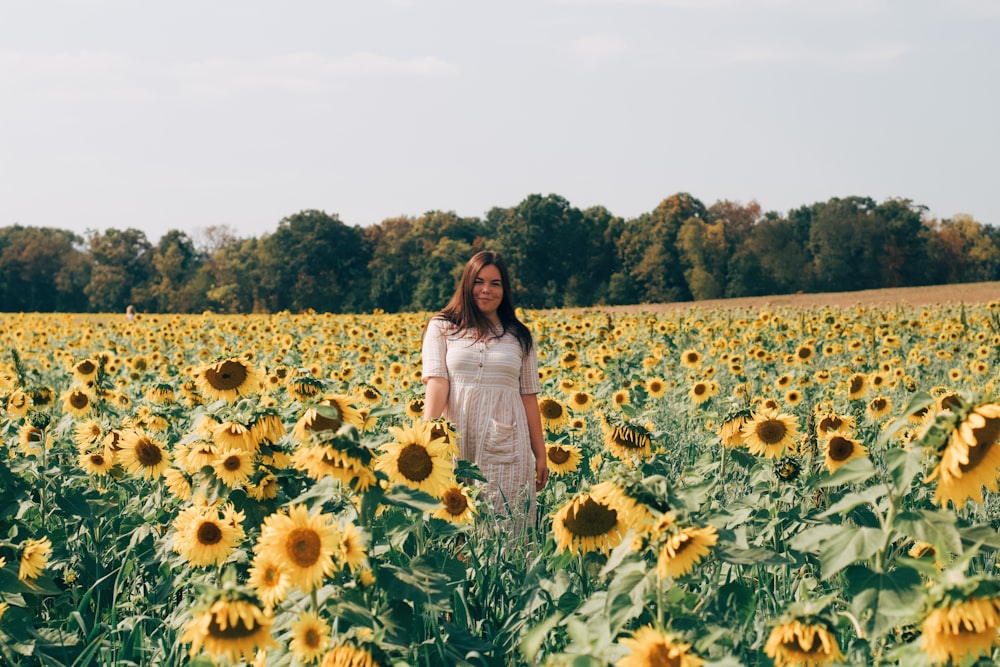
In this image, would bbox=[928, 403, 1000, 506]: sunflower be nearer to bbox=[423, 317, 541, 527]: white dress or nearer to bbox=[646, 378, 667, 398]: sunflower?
bbox=[423, 317, 541, 527]: white dress

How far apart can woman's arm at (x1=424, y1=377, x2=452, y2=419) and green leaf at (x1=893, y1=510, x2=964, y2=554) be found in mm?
3022

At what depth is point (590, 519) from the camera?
2.43 m

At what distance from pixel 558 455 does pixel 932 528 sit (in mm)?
2934

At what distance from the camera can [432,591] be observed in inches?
91.4

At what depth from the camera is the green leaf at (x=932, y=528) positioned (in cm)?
185

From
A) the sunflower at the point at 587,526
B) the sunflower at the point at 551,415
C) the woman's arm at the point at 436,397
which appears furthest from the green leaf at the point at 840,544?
the sunflower at the point at 551,415

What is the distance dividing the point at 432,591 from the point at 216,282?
234 feet

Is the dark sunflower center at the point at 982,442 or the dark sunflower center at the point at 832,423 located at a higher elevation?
the dark sunflower center at the point at 982,442

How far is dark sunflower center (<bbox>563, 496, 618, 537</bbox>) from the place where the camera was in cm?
242

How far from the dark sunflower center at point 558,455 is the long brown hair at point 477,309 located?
1.92ft

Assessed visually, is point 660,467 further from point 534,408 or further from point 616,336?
point 616,336

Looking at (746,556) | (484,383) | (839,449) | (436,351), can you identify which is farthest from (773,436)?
(746,556)

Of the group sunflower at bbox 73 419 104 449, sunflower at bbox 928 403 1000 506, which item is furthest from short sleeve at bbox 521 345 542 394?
sunflower at bbox 928 403 1000 506

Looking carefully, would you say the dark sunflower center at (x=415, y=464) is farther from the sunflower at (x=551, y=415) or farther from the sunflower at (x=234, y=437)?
the sunflower at (x=551, y=415)
